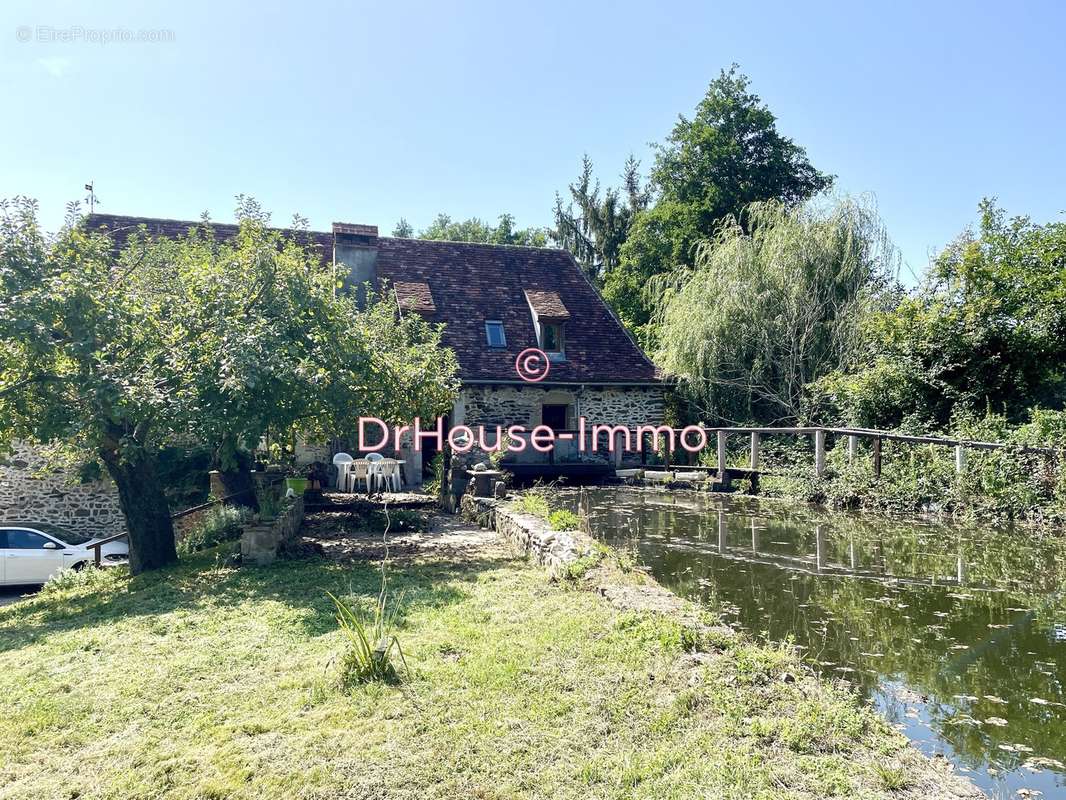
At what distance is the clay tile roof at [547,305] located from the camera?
18219 mm

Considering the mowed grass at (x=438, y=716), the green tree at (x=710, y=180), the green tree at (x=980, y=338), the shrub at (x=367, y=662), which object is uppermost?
the green tree at (x=710, y=180)

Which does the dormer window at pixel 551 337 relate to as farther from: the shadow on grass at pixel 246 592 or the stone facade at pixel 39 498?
the shadow on grass at pixel 246 592

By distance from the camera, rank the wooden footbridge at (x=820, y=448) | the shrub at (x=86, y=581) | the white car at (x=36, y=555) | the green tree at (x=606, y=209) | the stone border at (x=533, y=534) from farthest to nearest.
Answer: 1. the green tree at (x=606, y=209)
2. the white car at (x=36, y=555)
3. the wooden footbridge at (x=820, y=448)
4. the shrub at (x=86, y=581)
5. the stone border at (x=533, y=534)

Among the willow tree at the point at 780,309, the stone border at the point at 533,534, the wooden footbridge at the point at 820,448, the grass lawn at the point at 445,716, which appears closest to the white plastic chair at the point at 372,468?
the stone border at the point at 533,534

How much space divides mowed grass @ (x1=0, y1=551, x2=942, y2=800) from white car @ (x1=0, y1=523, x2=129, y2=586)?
8.77 m

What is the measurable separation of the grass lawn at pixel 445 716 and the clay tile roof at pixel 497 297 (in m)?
12.2

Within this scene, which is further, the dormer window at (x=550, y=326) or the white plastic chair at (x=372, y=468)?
the dormer window at (x=550, y=326)

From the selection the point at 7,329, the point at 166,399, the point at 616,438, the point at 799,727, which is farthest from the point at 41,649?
the point at 616,438

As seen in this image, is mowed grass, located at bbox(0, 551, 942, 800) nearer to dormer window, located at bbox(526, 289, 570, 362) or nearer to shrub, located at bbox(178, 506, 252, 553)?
shrub, located at bbox(178, 506, 252, 553)

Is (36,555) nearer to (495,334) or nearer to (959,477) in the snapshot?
(495,334)

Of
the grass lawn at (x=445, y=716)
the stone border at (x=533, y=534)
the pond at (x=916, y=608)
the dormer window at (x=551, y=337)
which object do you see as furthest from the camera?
the dormer window at (x=551, y=337)

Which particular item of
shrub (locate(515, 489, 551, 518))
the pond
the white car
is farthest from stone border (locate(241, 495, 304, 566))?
the white car

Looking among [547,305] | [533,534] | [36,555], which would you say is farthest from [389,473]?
[533,534]

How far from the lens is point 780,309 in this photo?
1731 cm
